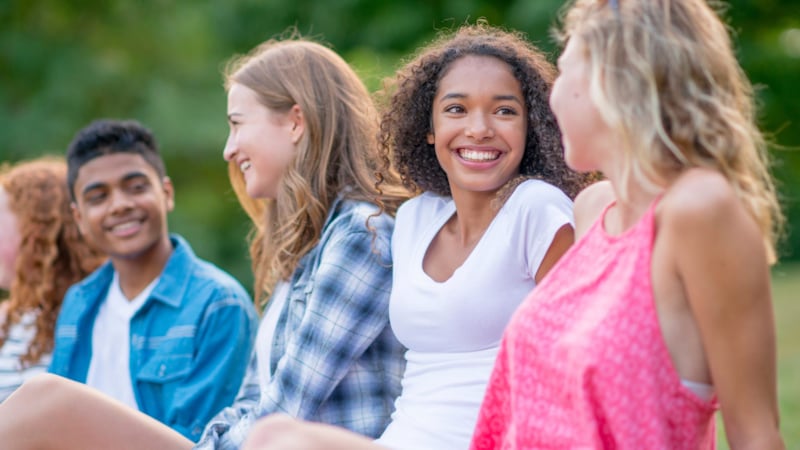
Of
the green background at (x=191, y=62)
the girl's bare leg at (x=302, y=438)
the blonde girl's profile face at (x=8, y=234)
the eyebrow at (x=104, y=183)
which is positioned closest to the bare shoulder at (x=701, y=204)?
the girl's bare leg at (x=302, y=438)

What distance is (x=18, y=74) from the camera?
11.5 metres

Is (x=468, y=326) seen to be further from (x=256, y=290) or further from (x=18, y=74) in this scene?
(x=18, y=74)

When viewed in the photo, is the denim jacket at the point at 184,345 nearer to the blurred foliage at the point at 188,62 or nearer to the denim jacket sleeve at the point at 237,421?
the denim jacket sleeve at the point at 237,421

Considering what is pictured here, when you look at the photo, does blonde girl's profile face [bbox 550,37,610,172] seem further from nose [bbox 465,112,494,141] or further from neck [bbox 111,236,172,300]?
neck [bbox 111,236,172,300]

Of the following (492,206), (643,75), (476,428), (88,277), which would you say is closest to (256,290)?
(88,277)

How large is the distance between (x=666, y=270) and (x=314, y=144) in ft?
5.08

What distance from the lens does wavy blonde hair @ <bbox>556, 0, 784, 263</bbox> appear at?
6.19 ft

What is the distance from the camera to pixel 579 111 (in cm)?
203

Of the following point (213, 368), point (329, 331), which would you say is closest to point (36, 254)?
point (213, 368)

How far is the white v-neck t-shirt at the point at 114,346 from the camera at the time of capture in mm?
3646

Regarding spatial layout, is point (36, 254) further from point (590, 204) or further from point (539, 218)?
point (590, 204)

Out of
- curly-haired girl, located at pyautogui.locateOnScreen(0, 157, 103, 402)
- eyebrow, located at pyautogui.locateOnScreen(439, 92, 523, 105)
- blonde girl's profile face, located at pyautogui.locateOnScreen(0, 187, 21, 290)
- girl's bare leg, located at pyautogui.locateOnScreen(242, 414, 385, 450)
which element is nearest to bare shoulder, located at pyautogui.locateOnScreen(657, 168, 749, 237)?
girl's bare leg, located at pyautogui.locateOnScreen(242, 414, 385, 450)

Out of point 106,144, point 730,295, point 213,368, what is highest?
point 106,144

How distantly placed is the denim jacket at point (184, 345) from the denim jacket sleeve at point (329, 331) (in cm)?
58
